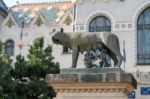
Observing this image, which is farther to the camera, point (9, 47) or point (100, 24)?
point (9, 47)

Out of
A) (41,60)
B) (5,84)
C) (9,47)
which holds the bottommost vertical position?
(5,84)

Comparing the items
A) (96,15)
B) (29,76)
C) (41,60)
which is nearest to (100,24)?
(96,15)

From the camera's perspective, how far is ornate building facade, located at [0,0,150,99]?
36812 millimetres

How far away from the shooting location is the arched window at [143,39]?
36656 millimetres

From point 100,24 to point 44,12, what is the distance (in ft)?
29.0

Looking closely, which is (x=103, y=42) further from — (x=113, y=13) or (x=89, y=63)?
(x=113, y=13)

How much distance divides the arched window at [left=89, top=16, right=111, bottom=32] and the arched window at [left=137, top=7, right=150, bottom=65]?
2612 mm

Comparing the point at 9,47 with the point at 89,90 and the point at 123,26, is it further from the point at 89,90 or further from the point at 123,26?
the point at 89,90

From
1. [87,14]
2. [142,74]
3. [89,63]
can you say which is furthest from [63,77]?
[87,14]

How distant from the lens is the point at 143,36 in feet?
122

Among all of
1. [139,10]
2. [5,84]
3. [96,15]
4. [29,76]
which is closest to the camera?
[5,84]

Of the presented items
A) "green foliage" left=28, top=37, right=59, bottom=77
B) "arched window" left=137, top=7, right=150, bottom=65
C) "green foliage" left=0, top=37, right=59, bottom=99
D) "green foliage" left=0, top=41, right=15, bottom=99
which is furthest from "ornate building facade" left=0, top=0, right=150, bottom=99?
"green foliage" left=0, top=41, right=15, bottom=99

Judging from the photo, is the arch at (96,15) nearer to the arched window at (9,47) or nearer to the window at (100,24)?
the window at (100,24)

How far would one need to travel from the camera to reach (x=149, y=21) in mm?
37125
